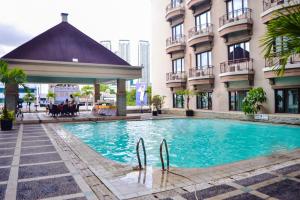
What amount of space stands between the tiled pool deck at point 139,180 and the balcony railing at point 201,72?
17.4 metres

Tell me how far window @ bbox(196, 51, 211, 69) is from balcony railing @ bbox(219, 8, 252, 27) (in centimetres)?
358

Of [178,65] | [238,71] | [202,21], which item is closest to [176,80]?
[178,65]

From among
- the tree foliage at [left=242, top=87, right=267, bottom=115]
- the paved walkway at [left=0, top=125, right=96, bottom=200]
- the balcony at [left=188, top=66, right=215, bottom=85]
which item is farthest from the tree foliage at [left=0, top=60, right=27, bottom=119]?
the tree foliage at [left=242, top=87, right=267, bottom=115]

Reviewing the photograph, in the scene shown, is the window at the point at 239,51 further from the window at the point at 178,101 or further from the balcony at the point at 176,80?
the window at the point at 178,101

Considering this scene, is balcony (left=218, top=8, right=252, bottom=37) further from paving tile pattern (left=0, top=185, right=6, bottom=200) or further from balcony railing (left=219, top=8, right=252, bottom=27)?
paving tile pattern (left=0, top=185, right=6, bottom=200)

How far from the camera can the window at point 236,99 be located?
21486mm

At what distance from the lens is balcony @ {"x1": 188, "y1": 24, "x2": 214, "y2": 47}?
23734mm

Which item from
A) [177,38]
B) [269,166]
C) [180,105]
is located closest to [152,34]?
[177,38]

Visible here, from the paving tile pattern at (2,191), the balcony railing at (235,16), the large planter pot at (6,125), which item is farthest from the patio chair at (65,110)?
the paving tile pattern at (2,191)

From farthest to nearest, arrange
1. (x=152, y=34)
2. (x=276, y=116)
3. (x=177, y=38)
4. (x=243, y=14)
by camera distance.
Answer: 1. (x=152, y=34)
2. (x=177, y=38)
3. (x=243, y=14)
4. (x=276, y=116)

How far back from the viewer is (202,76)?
24.4 m

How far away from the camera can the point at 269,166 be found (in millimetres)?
6363

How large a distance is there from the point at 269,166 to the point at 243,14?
17536mm

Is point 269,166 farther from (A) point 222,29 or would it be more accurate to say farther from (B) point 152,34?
(B) point 152,34
